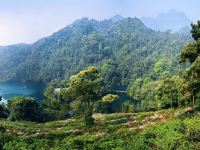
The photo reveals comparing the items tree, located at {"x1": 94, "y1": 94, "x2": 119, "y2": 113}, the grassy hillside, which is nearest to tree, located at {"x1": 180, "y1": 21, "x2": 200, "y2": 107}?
the grassy hillside

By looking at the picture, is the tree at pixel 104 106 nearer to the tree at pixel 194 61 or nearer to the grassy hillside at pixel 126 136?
the tree at pixel 194 61

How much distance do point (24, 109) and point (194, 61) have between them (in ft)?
171

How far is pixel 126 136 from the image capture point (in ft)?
134

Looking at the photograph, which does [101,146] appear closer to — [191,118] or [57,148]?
[57,148]

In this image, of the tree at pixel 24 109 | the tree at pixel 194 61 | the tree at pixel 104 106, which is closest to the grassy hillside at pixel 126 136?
the tree at pixel 194 61

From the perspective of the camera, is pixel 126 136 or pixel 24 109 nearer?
pixel 126 136

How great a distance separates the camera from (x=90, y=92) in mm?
63344

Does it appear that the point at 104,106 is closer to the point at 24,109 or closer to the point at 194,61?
the point at 24,109

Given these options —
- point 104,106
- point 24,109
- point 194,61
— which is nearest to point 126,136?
point 194,61

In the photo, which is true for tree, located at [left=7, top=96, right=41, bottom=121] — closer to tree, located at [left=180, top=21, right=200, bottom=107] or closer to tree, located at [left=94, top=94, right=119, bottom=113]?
tree, located at [left=94, top=94, right=119, bottom=113]

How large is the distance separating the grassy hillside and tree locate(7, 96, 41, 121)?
43.8 meters

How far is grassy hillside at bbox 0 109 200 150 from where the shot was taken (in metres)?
36.9

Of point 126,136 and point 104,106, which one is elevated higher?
point 126,136

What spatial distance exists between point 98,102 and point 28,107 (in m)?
29.1
